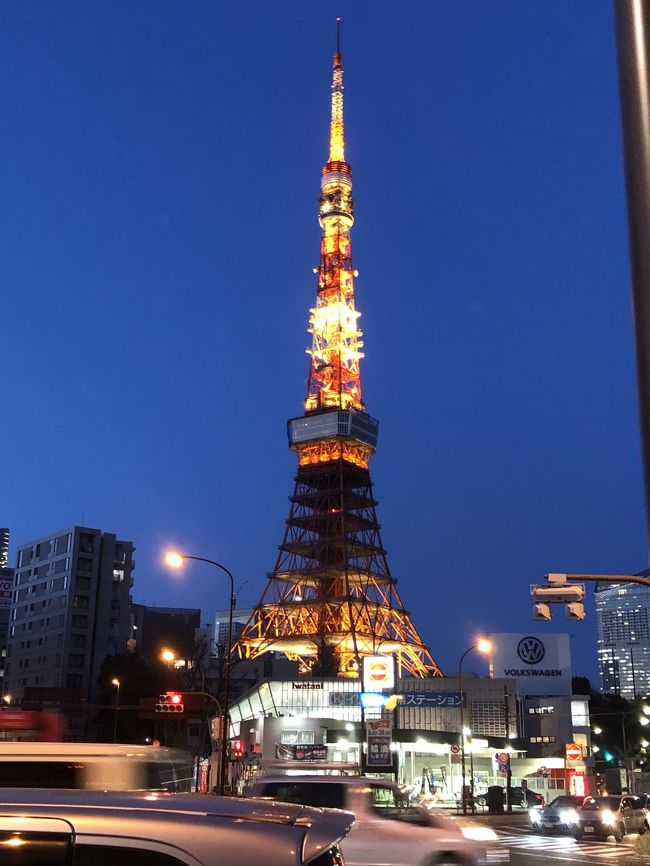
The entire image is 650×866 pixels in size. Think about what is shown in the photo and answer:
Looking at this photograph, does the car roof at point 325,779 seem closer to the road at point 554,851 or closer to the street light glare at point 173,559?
the road at point 554,851

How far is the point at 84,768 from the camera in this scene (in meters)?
11.7

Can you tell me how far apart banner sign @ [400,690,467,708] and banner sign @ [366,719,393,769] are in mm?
45679

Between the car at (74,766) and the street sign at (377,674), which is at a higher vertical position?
the street sign at (377,674)

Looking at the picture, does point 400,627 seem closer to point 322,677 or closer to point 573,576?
point 322,677

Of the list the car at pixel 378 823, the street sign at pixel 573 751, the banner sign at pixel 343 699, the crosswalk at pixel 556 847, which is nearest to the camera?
the car at pixel 378 823

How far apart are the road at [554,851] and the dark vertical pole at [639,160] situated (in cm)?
1375

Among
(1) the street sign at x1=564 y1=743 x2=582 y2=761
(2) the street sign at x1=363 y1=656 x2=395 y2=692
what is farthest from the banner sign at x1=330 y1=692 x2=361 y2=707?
(2) the street sign at x1=363 y1=656 x2=395 y2=692

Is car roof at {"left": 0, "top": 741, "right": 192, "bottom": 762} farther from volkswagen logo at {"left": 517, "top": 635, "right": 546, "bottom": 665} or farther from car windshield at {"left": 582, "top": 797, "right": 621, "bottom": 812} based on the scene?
volkswagen logo at {"left": 517, "top": 635, "right": 546, "bottom": 665}

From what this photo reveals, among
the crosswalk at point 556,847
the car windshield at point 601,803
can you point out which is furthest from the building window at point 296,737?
the car windshield at point 601,803

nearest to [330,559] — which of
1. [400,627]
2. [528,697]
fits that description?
[400,627]

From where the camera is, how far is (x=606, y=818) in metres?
30.4

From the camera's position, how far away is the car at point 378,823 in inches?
564

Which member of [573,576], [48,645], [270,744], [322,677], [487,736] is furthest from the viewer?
[48,645]

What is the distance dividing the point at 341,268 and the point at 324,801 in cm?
9431
